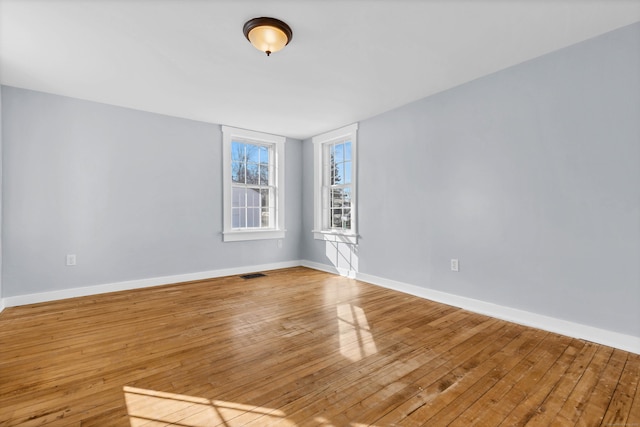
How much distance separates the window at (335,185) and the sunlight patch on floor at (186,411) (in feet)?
10.6

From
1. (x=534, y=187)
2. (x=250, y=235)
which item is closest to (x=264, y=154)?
(x=250, y=235)

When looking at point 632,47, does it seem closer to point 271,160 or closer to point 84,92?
point 271,160

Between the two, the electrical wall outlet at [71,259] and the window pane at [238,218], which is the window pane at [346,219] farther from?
the electrical wall outlet at [71,259]

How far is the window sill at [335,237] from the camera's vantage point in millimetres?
4613

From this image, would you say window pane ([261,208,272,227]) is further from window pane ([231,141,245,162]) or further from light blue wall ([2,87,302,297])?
window pane ([231,141,245,162])

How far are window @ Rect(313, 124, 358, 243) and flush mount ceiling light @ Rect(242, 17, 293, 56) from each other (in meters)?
2.39

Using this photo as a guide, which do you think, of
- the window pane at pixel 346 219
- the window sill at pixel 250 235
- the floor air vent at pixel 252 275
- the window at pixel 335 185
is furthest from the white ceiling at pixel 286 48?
the floor air vent at pixel 252 275

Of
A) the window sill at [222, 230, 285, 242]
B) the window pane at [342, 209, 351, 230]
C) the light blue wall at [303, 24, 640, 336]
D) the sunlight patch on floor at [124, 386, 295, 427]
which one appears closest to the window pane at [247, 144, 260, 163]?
the window sill at [222, 230, 285, 242]

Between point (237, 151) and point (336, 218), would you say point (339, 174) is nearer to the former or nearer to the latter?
point (336, 218)

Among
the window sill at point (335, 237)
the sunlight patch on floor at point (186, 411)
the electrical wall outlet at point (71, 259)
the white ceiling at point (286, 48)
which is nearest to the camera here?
the sunlight patch on floor at point (186, 411)

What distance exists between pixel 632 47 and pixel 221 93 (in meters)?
3.76

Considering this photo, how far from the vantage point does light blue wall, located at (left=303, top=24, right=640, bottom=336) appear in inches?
90.3

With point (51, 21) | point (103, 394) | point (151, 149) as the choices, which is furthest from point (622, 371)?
point (151, 149)

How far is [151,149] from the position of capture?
4.16m
